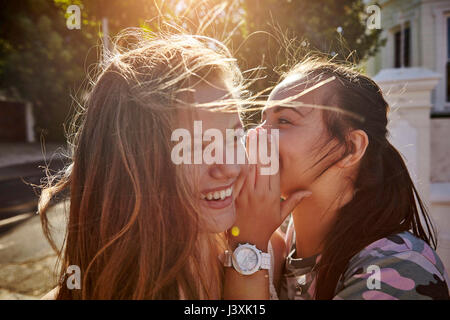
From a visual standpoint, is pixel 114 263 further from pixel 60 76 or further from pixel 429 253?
pixel 60 76

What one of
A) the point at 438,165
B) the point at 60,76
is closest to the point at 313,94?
the point at 438,165

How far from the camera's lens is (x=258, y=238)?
1.57m

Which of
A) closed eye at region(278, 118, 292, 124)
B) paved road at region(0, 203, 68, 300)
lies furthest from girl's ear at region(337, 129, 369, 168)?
paved road at region(0, 203, 68, 300)

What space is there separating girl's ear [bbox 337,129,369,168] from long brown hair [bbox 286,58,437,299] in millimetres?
21

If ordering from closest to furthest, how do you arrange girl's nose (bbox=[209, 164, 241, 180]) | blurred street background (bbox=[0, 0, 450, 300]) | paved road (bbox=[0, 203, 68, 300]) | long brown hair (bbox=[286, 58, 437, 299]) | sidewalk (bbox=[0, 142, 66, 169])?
girl's nose (bbox=[209, 164, 241, 180])
long brown hair (bbox=[286, 58, 437, 299])
blurred street background (bbox=[0, 0, 450, 300])
paved road (bbox=[0, 203, 68, 300])
sidewalk (bbox=[0, 142, 66, 169])

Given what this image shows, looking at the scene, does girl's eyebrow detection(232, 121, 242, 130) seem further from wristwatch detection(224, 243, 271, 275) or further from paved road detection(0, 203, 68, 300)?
paved road detection(0, 203, 68, 300)

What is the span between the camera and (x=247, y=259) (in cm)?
149

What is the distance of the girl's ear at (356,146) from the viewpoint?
180 cm

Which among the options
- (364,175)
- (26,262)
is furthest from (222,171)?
(26,262)

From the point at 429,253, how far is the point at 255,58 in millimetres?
1688

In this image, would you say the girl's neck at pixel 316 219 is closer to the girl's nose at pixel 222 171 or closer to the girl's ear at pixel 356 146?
the girl's ear at pixel 356 146

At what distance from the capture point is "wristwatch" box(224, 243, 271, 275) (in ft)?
4.76

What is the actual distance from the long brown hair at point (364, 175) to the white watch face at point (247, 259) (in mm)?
354

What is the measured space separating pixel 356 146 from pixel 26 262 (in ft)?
13.6
